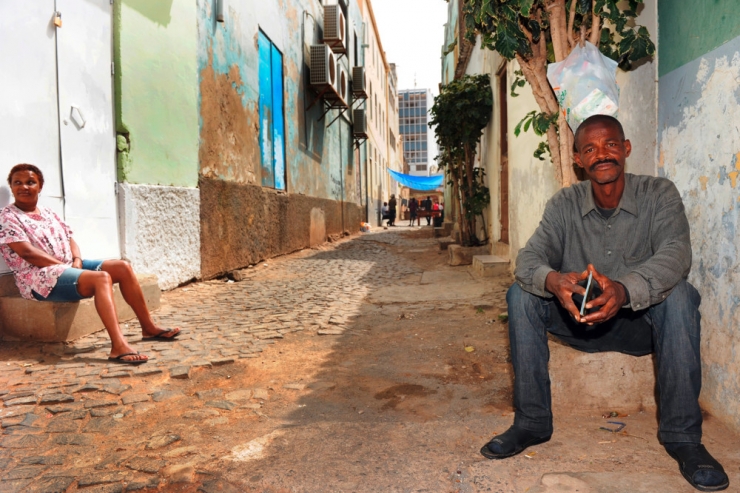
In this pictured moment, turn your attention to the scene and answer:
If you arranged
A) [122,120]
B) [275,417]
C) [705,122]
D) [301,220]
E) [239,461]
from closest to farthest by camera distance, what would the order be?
[239,461] < [705,122] < [275,417] < [122,120] < [301,220]

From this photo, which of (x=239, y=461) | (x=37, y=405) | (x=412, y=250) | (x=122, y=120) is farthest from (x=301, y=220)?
(x=239, y=461)

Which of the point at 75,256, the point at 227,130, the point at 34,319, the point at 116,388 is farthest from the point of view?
the point at 227,130

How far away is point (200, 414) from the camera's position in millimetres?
2598

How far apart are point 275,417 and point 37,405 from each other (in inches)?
49.5

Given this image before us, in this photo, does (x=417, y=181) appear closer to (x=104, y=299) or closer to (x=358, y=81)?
(x=358, y=81)

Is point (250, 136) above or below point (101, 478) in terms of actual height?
above

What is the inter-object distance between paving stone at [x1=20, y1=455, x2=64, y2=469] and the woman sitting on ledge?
1.29 m

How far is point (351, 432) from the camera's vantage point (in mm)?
2307

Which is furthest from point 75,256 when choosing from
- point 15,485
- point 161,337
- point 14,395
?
point 15,485

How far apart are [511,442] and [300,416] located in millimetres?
1045

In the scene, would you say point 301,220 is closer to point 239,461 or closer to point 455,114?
point 455,114

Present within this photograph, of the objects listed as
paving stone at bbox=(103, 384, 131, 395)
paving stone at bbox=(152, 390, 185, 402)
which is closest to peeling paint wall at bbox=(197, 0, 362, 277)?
paving stone at bbox=(103, 384, 131, 395)

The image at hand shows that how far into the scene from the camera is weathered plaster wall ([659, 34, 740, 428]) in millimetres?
2062

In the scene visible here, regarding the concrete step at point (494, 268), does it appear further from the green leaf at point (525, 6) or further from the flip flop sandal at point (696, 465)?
the flip flop sandal at point (696, 465)
